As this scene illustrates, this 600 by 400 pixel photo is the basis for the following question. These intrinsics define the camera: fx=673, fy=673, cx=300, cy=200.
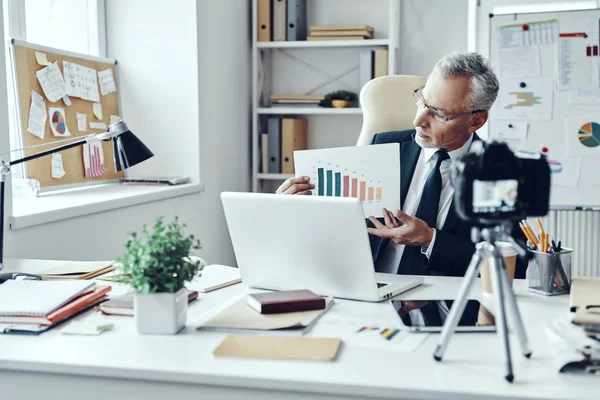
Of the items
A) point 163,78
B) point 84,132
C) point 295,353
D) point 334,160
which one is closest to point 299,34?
point 163,78

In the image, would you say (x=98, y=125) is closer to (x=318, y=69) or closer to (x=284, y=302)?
(x=318, y=69)

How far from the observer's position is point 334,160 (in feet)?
5.70

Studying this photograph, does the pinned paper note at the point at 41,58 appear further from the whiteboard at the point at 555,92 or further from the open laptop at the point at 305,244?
the whiteboard at the point at 555,92

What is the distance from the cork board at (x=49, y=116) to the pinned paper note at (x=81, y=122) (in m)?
0.01

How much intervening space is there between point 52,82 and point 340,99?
153cm

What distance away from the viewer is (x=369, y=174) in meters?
1.71

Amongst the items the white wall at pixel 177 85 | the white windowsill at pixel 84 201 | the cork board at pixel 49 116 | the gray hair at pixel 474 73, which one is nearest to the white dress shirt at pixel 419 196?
the gray hair at pixel 474 73

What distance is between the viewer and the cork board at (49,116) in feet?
7.97

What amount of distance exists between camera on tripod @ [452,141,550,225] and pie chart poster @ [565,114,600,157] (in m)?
2.57

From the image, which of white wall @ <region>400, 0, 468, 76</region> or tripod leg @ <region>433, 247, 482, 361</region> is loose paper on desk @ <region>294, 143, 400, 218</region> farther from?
white wall @ <region>400, 0, 468, 76</region>

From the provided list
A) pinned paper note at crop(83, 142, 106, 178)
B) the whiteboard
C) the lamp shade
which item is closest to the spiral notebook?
the lamp shade

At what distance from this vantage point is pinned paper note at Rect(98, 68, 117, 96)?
3.01 meters

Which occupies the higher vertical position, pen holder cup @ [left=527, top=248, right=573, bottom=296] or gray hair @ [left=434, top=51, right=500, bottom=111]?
gray hair @ [left=434, top=51, right=500, bottom=111]

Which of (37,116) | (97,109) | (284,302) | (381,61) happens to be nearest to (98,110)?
(97,109)
